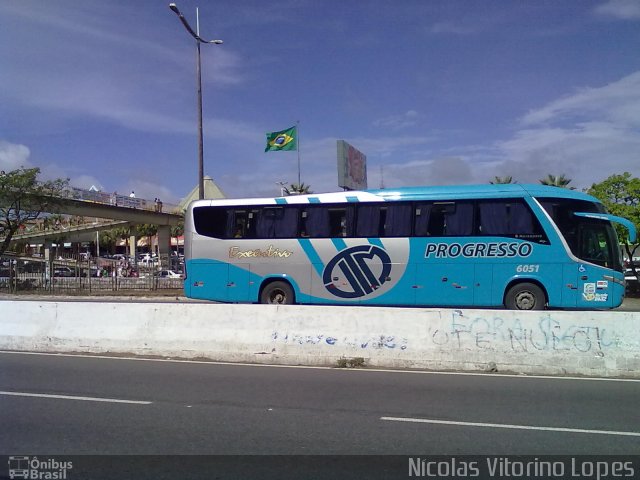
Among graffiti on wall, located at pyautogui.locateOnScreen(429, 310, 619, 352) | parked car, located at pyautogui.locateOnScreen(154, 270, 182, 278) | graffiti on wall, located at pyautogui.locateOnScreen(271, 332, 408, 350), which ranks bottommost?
graffiti on wall, located at pyautogui.locateOnScreen(271, 332, 408, 350)

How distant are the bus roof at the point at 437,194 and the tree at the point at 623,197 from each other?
15.8m

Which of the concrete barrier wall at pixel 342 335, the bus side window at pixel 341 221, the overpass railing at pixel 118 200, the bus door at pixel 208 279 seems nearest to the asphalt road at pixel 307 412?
the concrete barrier wall at pixel 342 335

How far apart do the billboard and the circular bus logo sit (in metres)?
17.0

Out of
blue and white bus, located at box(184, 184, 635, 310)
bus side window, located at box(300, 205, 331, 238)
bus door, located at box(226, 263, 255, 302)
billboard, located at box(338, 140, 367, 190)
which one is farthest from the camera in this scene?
billboard, located at box(338, 140, 367, 190)

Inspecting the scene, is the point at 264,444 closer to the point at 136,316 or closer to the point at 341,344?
the point at 341,344

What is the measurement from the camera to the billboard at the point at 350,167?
34000mm

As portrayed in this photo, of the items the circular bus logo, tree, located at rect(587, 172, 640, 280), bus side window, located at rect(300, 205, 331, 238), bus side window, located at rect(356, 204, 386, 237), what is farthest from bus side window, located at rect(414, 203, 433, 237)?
tree, located at rect(587, 172, 640, 280)

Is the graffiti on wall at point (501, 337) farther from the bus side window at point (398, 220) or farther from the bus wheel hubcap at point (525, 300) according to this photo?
the bus side window at point (398, 220)

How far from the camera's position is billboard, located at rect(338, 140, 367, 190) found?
34000 millimetres

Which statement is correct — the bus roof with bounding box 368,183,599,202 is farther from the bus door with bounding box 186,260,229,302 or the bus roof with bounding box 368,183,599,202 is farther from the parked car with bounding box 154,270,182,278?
the parked car with bounding box 154,270,182,278

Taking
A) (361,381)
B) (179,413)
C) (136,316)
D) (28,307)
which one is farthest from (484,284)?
(28,307)

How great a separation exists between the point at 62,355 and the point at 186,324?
2927mm
